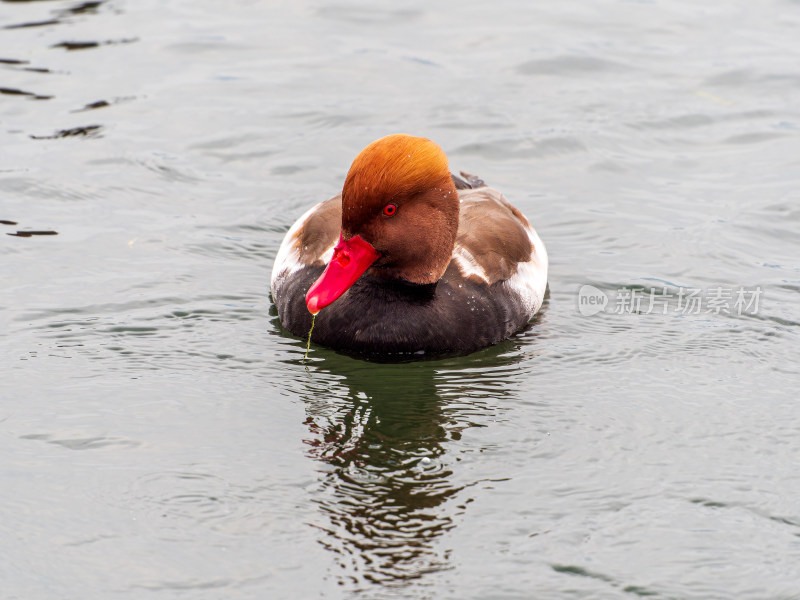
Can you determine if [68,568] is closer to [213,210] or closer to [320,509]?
[320,509]

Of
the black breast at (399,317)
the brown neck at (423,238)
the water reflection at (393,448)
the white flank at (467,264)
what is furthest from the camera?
the white flank at (467,264)

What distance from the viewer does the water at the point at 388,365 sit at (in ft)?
18.6

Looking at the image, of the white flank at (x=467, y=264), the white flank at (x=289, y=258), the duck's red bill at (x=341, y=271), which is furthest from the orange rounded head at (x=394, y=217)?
the white flank at (x=289, y=258)

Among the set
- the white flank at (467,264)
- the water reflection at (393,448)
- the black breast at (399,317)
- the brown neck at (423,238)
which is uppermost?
the brown neck at (423,238)

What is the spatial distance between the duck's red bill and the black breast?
31 centimetres

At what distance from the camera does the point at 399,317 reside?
7.48 metres

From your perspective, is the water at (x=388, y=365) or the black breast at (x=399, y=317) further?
the black breast at (x=399, y=317)

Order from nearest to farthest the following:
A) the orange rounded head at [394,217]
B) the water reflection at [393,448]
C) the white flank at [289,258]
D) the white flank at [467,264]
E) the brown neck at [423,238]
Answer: the water reflection at [393,448] → the orange rounded head at [394,217] → the brown neck at [423,238] → the white flank at [467,264] → the white flank at [289,258]

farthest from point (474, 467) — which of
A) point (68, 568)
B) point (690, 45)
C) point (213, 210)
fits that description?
point (690, 45)

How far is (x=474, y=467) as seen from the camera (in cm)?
641

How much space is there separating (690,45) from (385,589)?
415 inches

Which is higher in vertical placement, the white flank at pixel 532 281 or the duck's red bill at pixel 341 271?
the duck's red bill at pixel 341 271

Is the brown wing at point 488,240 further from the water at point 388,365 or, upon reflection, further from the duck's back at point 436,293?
the water at point 388,365

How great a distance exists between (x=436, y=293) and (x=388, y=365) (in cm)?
59
